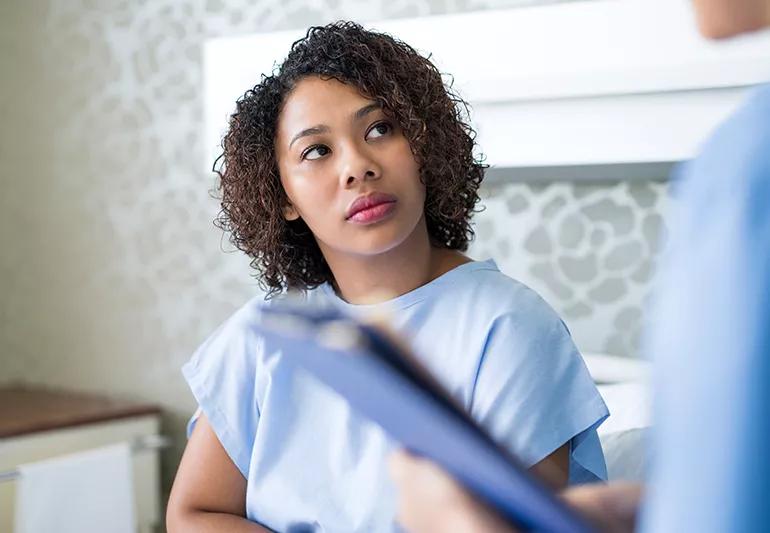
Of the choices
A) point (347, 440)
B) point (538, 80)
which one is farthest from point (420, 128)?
point (538, 80)

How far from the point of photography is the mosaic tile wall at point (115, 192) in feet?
8.93

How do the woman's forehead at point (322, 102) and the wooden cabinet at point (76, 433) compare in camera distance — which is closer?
the woman's forehead at point (322, 102)

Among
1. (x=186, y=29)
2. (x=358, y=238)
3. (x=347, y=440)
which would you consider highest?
(x=186, y=29)

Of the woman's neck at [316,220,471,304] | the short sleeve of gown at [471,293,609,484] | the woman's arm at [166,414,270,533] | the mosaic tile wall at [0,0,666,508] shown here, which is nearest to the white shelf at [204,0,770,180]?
the mosaic tile wall at [0,0,666,508]

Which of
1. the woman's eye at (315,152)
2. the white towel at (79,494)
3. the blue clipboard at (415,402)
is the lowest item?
the white towel at (79,494)

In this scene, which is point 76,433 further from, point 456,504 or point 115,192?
point 456,504

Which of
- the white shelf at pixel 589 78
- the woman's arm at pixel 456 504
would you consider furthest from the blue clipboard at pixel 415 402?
the white shelf at pixel 589 78

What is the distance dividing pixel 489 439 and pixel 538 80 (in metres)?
1.56

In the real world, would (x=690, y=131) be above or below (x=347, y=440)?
above

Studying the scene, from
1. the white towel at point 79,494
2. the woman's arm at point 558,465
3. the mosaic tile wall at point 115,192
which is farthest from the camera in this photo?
the mosaic tile wall at point 115,192

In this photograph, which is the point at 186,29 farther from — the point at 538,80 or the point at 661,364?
the point at 661,364

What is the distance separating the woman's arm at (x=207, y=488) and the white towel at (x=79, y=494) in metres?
0.97

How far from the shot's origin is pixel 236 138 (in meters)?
1.46

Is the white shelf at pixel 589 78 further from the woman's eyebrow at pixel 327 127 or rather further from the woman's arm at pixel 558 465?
the woman's arm at pixel 558 465
